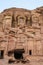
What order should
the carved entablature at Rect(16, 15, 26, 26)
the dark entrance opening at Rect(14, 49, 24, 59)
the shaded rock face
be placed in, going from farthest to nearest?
the carved entablature at Rect(16, 15, 26, 26) < the shaded rock face < the dark entrance opening at Rect(14, 49, 24, 59)

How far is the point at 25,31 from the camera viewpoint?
1516 inches

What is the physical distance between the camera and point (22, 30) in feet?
126

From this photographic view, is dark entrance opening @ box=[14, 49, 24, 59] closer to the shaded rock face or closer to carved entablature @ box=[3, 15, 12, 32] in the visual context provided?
the shaded rock face

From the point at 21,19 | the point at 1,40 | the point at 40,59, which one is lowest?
the point at 40,59

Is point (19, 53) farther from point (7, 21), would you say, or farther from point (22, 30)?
point (7, 21)

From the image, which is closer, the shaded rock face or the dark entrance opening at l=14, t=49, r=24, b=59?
the dark entrance opening at l=14, t=49, r=24, b=59

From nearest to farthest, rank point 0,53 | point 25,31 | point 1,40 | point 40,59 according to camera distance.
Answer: point 40,59 < point 1,40 < point 0,53 < point 25,31

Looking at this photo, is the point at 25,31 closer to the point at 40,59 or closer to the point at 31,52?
the point at 31,52

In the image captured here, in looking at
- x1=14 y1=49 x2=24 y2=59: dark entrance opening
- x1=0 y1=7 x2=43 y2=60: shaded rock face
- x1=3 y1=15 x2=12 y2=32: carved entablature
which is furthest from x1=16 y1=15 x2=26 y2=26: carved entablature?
x1=14 y1=49 x2=24 y2=59: dark entrance opening

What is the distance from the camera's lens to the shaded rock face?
33938 mm

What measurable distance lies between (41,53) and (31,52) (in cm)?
166

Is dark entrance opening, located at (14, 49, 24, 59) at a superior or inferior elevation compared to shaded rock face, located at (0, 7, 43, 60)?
inferior

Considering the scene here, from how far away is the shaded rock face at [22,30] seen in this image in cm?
3394

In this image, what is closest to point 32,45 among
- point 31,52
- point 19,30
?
point 31,52
